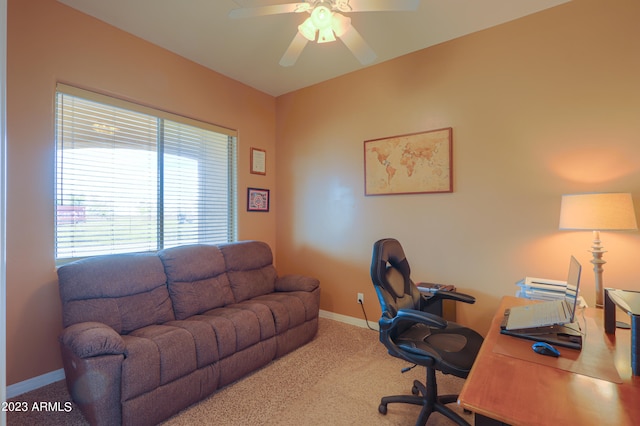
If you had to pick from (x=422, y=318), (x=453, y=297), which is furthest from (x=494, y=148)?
(x=422, y=318)

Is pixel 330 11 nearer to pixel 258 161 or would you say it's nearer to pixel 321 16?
pixel 321 16

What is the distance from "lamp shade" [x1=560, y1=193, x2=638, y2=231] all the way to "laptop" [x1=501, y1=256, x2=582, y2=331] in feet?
1.19

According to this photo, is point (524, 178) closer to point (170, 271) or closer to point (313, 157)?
point (313, 157)

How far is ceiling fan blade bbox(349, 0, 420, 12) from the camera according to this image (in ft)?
5.22

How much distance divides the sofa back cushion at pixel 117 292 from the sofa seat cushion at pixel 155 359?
7.2 inches

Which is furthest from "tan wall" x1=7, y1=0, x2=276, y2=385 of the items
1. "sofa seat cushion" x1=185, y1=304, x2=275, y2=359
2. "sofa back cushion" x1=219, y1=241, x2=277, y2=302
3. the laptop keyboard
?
the laptop keyboard

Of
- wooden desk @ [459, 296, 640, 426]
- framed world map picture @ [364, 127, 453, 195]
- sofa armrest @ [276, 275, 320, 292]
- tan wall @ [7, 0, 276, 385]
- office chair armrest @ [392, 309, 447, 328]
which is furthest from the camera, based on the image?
sofa armrest @ [276, 275, 320, 292]

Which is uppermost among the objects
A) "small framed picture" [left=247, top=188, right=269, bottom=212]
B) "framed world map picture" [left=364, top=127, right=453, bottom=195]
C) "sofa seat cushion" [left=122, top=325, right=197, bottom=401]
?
"framed world map picture" [left=364, top=127, right=453, bottom=195]

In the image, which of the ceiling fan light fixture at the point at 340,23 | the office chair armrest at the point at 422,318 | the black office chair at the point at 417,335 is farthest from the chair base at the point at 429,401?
the ceiling fan light fixture at the point at 340,23

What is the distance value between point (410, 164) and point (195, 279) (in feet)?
7.63

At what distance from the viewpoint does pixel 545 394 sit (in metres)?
0.92

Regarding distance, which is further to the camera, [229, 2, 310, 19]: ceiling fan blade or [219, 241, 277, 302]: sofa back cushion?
[219, 241, 277, 302]: sofa back cushion

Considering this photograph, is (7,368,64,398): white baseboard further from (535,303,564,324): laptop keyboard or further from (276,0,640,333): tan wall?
(535,303,564,324): laptop keyboard

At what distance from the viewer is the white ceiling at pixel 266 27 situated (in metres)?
2.27
